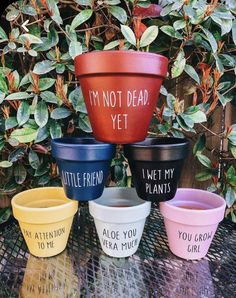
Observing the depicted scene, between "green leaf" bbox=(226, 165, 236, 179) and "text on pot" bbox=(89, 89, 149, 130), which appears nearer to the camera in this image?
"text on pot" bbox=(89, 89, 149, 130)

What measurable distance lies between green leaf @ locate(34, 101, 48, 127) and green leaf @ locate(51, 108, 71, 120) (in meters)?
0.02

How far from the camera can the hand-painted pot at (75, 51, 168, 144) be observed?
51 cm

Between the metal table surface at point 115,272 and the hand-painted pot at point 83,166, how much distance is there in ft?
0.51

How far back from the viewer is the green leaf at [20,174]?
0.89 metres

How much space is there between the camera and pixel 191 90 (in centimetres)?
90

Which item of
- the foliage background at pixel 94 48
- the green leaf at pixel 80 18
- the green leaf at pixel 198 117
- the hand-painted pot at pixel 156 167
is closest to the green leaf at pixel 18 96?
the foliage background at pixel 94 48

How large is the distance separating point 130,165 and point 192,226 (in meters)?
0.19

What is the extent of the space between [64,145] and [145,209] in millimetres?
226

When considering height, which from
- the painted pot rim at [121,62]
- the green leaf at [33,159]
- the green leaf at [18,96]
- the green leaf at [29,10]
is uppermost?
the green leaf at [29,10]

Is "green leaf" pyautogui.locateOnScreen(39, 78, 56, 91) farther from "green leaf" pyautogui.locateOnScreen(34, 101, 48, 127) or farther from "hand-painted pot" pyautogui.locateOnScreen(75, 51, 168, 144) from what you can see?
"hand-painted pot" pyautogui.locateOnScreen(75, 51, 168, 144)

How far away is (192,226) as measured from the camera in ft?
2.00

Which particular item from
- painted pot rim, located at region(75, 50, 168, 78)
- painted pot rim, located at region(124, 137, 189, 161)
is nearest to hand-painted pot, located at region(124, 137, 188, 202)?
painted pot rim, located at region(124, 137, 189, 161)

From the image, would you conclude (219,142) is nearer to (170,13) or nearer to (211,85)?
(211,85)

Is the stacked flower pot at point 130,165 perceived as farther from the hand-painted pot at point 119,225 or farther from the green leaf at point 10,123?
the green leaf at point 10,123
